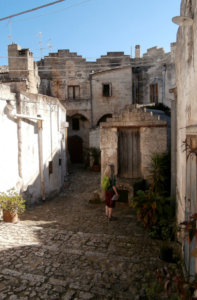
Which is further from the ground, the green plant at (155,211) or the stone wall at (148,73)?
the stone wall at (148,73)

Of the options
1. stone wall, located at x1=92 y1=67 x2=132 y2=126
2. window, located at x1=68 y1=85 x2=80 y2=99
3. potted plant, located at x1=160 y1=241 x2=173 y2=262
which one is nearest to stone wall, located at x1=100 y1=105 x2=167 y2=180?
potted plant, located at x1=160 y1=241 x2=173 y2=262

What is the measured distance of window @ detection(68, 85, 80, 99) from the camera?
23531 millimetres

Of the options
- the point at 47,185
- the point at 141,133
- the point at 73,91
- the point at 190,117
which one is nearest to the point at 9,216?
the point at 47,185

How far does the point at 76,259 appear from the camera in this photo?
4.68 m

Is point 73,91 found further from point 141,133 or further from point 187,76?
point 187,76

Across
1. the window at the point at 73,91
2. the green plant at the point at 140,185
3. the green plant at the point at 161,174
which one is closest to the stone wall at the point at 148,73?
the window at the point at 73,91

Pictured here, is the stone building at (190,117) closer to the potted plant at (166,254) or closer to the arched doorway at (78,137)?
the potted plant at (166,254)

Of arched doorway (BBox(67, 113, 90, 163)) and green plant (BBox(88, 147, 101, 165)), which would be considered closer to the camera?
green plant (BBox(88, 147, 101, 165))

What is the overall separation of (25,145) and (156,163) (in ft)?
15.8

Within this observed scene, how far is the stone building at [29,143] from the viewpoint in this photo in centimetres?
788

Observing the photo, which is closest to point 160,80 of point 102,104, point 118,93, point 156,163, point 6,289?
point 118,93

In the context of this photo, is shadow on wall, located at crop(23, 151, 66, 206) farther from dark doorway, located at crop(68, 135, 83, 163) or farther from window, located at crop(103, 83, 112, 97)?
window, located at crop(103, 83, 112, 97)

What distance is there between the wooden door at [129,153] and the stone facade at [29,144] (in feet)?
11.1

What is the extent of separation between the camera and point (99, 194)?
9688 mm
